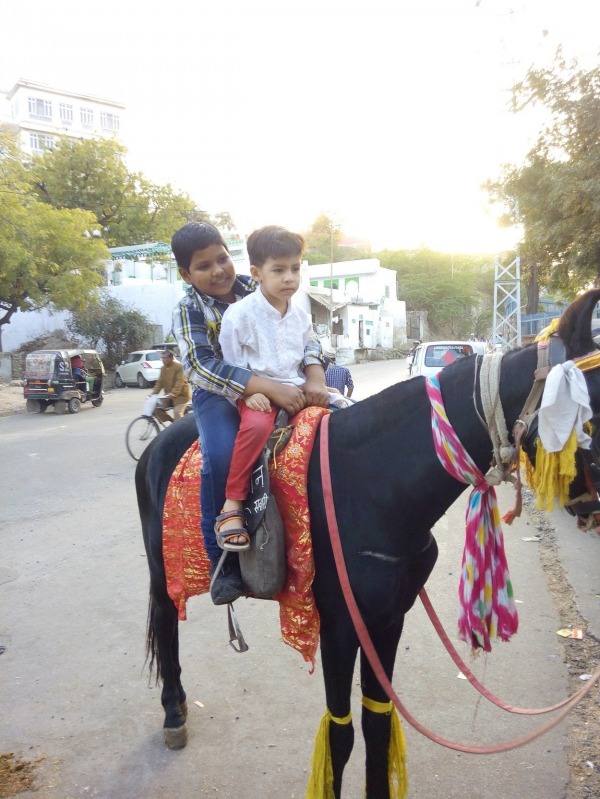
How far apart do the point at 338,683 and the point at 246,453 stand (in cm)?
85

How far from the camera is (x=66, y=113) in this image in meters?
55.0

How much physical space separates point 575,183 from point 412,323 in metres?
43.0

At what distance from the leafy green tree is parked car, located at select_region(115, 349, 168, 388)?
1.96m

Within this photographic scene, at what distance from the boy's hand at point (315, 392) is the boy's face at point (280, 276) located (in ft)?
1.13

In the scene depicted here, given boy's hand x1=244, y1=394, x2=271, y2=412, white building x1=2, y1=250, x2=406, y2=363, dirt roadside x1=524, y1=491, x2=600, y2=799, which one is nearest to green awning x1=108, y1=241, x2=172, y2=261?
white building x1=2, y1=250, x2=406, y2=363

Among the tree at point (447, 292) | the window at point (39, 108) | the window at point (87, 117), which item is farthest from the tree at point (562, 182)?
the window at point (87, 117)

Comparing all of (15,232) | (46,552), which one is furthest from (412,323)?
(46,552)

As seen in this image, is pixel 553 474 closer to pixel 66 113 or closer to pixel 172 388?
pixel 172 388

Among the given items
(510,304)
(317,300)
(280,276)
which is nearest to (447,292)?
(317,300)

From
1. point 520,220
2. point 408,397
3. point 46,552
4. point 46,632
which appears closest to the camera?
point 408,397

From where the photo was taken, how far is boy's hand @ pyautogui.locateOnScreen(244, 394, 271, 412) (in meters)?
2.05

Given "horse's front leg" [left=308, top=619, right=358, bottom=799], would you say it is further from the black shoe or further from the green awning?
the green awning

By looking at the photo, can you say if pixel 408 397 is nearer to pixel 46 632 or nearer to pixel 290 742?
pixel 290 742

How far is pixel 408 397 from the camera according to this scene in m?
1.90
